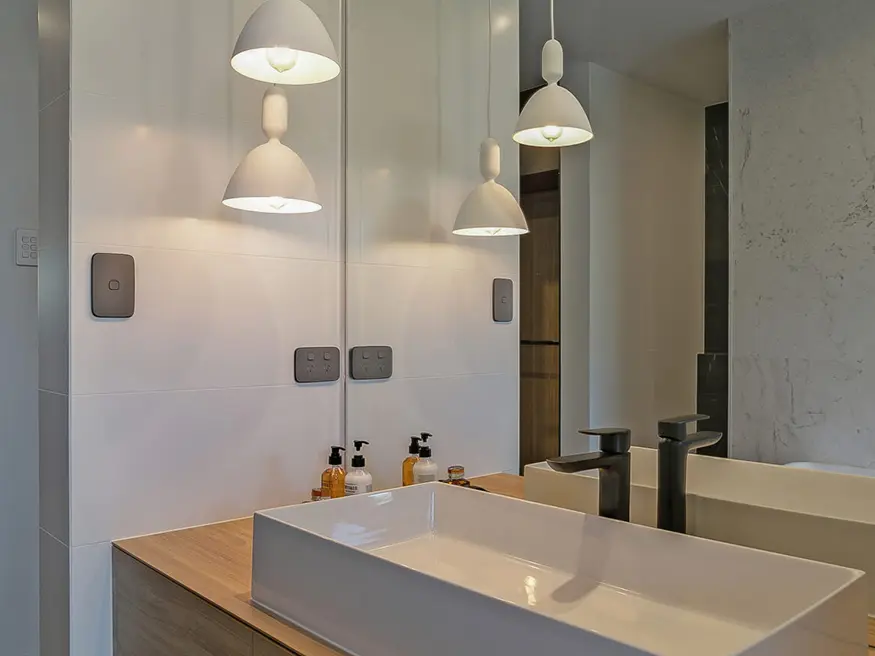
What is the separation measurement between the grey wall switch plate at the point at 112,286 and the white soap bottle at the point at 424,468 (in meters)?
0.73

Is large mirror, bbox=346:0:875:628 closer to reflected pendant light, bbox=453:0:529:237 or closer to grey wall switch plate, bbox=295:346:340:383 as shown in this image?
reflected pendant light, bbox=453:0:529:237

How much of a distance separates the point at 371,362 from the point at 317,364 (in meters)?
0.15

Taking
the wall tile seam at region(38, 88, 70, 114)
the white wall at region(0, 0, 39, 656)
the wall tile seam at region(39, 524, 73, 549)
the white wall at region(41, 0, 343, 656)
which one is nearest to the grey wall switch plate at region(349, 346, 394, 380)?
the white wall at region(41, 0, 343, 656)

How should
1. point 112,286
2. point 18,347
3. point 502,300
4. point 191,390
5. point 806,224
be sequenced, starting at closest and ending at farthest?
point 806,224 → point 112,286 → point 191,390 → point 502,300 → point 18,347

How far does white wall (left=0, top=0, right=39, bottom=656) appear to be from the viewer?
2049 millimetres

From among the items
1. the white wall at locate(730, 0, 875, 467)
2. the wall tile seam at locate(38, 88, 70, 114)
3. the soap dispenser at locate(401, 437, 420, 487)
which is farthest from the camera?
the soap dispenser at locate(401, 437, 420, 487)

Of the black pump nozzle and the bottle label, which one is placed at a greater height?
the black pump nozzle

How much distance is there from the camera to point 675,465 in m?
1.22

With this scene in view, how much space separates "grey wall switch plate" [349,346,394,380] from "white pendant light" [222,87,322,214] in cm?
42

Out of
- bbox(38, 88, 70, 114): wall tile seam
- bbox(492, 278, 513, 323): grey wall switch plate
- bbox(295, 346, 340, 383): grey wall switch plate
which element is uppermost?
bbox(38, 88, 70, 114): wall tile seam

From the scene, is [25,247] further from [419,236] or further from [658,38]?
[658,38]

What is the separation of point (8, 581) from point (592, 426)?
67.1 inches

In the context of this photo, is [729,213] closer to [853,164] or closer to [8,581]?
[853,164]

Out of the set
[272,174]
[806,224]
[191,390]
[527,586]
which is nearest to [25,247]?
[191,390]
